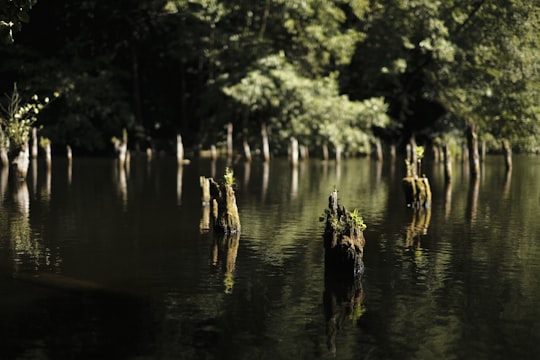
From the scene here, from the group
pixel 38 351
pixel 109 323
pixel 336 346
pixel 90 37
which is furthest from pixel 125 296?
pixel 90 37

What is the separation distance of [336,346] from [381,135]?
6305 cm

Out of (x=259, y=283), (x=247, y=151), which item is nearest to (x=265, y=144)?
(x=247, y=151)

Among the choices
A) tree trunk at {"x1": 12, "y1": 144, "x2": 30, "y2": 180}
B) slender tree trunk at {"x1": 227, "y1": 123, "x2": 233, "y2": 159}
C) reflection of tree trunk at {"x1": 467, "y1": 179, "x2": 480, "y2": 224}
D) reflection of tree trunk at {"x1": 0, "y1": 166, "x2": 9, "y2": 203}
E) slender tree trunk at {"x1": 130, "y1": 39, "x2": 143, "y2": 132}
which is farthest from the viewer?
slender tree trunk at {"x1": 130, "y1": 39, "x2": 143, "y2": 132}

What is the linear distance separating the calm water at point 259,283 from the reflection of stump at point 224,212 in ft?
1.95

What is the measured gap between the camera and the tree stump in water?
19359 mm

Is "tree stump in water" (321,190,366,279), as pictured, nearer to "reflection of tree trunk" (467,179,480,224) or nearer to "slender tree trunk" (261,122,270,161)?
"reflection of tree trunk" (467,179,480,224)

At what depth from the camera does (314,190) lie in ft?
135

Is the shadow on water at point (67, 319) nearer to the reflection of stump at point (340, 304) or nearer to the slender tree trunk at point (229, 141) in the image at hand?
the reflection of stump at point (340, 304)

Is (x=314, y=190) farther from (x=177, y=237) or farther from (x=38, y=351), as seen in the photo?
(x=38, y=351)

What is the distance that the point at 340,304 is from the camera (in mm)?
16969

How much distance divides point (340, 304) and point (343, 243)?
8.88 ft

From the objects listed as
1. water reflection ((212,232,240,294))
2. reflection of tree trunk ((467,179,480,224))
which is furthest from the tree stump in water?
reflection of tree trunk ((467,179,480,224))

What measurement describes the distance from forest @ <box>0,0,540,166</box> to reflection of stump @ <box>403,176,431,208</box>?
2473cm

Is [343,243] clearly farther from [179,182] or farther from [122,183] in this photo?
[122,183]
